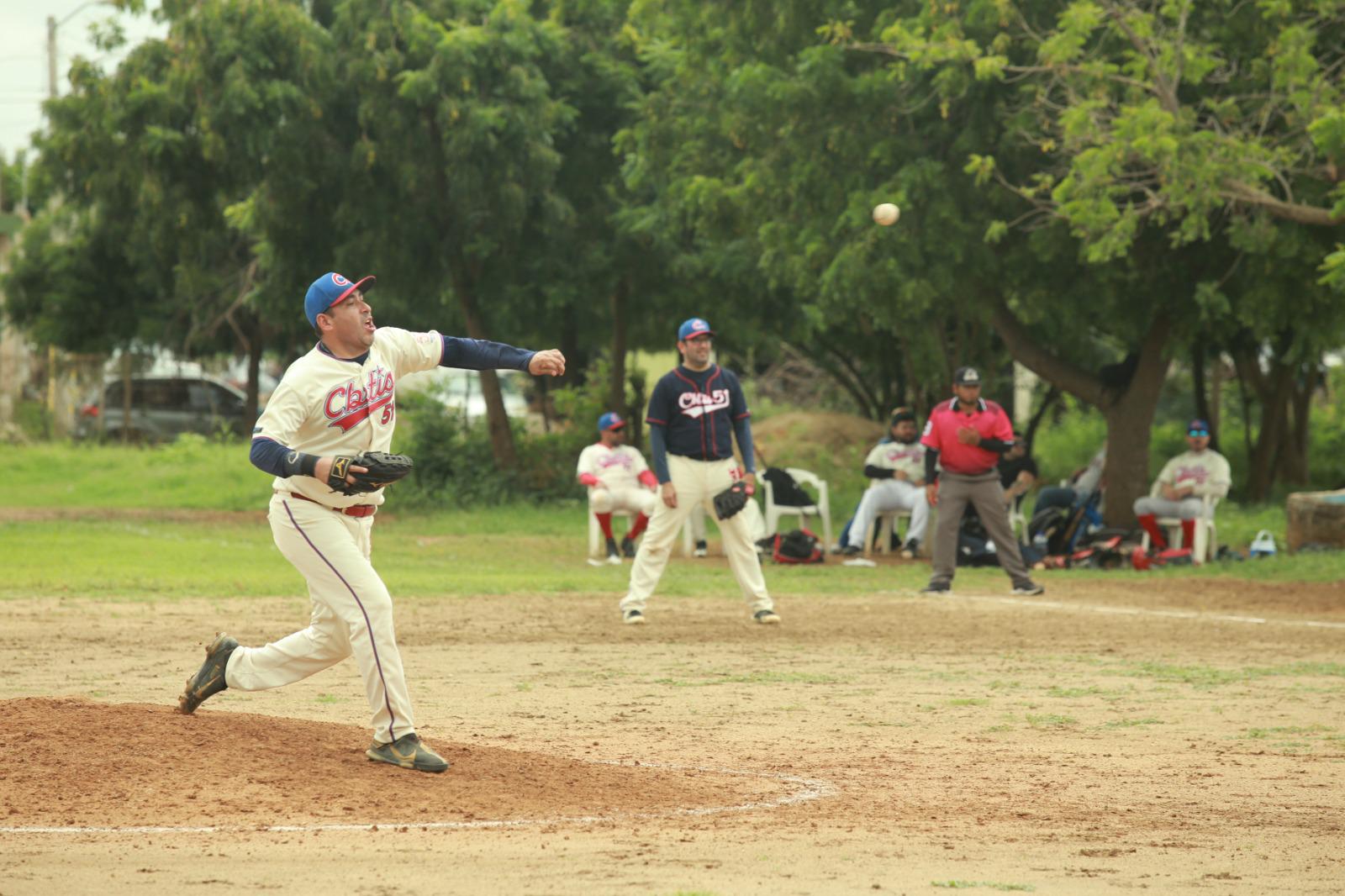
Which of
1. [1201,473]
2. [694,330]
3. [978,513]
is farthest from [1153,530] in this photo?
[694,330]

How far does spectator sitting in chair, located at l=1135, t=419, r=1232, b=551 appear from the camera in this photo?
1995cm

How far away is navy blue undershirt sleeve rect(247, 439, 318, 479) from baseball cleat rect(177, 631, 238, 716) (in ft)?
3.45

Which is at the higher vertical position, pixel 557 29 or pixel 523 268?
pixel 557 29

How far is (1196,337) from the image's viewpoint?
23094mm

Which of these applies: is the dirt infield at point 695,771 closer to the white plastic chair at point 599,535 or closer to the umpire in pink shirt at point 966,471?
the umpire in pink shirt at point 966,471

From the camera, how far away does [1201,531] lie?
20.0 meters

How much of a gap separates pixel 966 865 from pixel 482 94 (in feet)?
68.8

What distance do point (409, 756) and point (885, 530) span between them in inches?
607

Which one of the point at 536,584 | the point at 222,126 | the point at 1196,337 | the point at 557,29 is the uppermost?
the point at 557,29

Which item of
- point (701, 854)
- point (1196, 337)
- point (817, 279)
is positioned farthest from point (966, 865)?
point (1196, 337)

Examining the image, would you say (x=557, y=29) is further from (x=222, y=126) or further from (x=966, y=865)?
(x=966, y=865)

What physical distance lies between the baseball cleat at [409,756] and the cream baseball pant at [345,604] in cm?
3

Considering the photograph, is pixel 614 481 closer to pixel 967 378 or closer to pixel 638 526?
pixel 638 526

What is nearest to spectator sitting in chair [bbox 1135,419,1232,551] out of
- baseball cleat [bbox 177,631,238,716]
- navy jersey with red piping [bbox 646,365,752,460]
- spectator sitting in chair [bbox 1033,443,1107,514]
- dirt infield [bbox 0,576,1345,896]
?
spectator sitting in chair [bbox 1033,443,1107,514]
